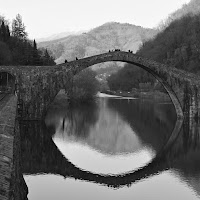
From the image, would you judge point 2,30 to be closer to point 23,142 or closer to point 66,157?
point 23,142

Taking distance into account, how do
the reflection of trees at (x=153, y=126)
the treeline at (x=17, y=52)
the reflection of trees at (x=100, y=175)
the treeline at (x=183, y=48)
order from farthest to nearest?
1. the treeline at (x=183, y=48)
2. the treeline at (x=17, y=52)
3. the reflection of trees at (x=153, y=126)
4. the reflection of trees at (x=100, y=175)

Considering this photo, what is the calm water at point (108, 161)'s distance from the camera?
14.6 metres

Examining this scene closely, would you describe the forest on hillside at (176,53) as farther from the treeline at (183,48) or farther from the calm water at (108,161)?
the calm water at (108,161)

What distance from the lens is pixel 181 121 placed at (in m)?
34.1

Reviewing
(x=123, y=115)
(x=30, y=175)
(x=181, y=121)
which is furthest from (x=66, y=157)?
(x=123, y=115)

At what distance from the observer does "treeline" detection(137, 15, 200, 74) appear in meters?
64.4

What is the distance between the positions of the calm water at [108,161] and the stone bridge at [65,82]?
86.4 inches

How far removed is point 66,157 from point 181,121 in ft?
56.0

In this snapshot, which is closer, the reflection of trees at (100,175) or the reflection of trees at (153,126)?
the reflection of trees at (100,175)

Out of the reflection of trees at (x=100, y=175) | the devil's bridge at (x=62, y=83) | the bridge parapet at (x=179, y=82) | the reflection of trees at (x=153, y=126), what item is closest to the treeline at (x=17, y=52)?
the devil's bridge at (x=62, y=83)

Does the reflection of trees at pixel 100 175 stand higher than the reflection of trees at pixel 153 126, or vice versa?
the reflection of trees at pixel 153 126

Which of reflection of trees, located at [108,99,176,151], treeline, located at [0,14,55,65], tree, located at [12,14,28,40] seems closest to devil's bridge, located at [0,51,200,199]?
reflection of trees, located at [108,99,176,151]

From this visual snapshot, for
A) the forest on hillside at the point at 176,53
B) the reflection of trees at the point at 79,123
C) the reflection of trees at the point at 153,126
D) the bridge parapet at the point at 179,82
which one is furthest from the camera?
the forest on hillside at the point at 176,53

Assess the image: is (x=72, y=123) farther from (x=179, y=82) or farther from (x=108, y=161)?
(x=108, y=161)
